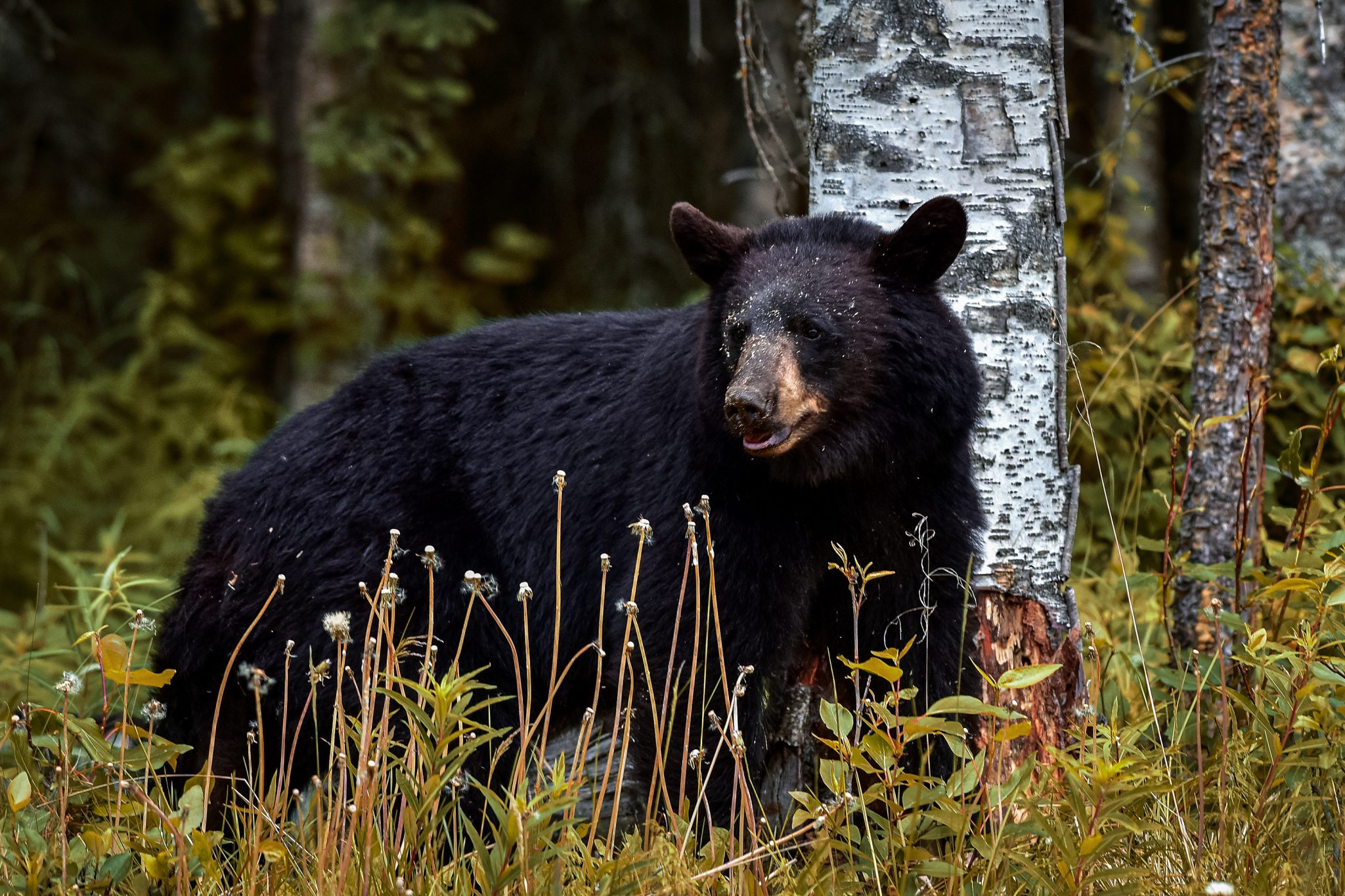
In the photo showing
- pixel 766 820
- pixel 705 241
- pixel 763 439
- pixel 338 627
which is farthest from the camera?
pixel 705 241

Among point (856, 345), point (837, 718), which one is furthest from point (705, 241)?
point (837, 718)

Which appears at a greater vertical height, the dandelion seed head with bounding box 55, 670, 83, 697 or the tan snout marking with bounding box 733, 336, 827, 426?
the tan snout marking with bounding box 733, 336, 827, 426

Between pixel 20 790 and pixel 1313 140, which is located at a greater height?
pixel 1313 140

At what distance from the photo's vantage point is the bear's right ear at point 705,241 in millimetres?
3104

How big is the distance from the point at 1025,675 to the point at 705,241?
1425mm

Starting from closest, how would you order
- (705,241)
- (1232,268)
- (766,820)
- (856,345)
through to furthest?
(766,820)
(856,345)
(705,241)
(1232,268)

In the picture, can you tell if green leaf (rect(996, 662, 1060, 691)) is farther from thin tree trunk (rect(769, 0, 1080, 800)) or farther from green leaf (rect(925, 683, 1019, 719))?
thin tree trunk (rect(769, 0, 1080, 800))

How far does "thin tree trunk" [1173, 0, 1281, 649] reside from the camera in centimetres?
331

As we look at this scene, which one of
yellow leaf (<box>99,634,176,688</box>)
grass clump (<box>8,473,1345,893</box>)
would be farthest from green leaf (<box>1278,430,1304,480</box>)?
yellow leaf (<box>99,634,176,688</box>)

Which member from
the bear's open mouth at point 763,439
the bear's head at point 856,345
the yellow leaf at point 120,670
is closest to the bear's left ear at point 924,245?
the bear's head at point 856,345

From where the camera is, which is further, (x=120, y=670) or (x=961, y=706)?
(x=120, y=670)

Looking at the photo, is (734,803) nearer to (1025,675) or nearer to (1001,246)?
(1025,675)

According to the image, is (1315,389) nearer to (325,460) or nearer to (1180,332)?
(1180,332)

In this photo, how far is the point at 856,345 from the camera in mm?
2934
